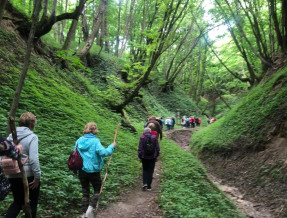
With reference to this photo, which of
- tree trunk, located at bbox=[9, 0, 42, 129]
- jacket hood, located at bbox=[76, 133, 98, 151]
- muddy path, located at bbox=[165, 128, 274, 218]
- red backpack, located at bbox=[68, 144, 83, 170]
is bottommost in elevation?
muddy path, located at bbox=[165, 128, 274, 218]

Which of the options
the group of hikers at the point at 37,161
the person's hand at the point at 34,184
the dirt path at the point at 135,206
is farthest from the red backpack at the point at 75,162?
the dirt path at the point at 135,206

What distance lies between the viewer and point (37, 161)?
295cm

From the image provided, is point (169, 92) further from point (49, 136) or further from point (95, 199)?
point (95, 199)

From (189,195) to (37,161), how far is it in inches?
169

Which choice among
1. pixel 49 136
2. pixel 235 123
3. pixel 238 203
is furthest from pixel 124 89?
pixel 238 203

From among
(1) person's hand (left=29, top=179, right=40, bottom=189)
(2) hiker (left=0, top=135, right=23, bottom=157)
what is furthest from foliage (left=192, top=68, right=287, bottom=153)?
(2) hiker (left=0, top=135, right=23, bottom=157)

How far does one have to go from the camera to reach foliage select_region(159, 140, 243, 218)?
501 centimetres

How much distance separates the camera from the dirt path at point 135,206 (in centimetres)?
474

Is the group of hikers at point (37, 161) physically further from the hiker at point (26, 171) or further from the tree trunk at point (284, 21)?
the tree trunk at point (284, 21)

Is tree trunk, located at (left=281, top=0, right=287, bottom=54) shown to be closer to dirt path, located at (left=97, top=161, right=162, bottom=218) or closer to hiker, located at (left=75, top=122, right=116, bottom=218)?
dirt path, located at (left=97, top=161, right=162, bottom=218)

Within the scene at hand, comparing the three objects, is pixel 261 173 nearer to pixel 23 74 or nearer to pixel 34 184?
pixel 34 184

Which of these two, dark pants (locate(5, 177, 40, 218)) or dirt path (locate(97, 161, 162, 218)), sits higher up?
dark pants (locate(5, 177, 40, 218))

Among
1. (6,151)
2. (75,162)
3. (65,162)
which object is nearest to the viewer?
(6,151)

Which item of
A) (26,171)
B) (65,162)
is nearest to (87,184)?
(26,171)
